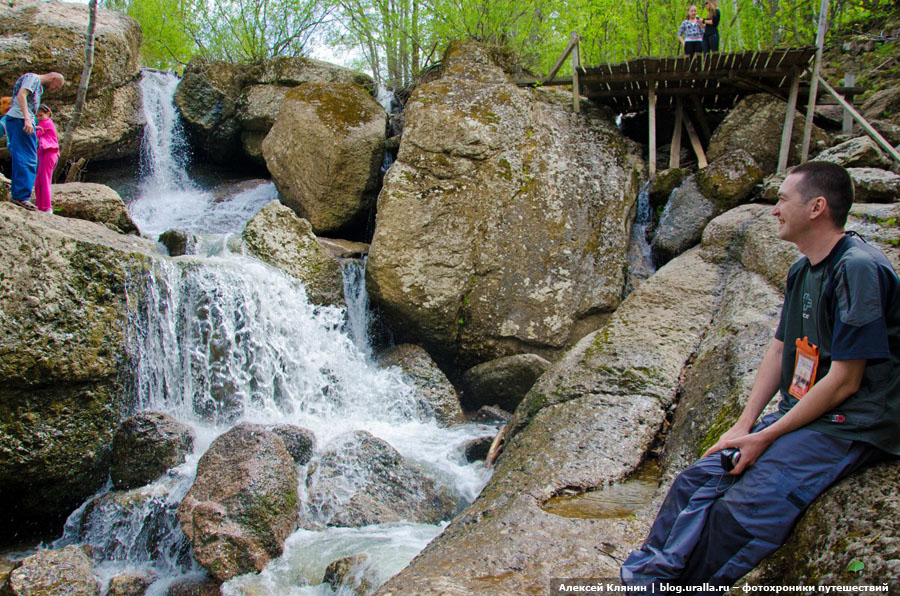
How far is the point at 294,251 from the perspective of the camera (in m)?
8.59

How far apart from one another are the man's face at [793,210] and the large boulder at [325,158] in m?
8.83

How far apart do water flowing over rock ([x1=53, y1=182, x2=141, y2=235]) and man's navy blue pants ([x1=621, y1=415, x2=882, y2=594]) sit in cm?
826

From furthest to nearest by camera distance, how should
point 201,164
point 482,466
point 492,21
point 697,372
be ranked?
1. point 201,164
2. point 492,21
3. point 482,466
4. point 697,372

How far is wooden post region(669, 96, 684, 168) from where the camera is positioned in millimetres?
10508

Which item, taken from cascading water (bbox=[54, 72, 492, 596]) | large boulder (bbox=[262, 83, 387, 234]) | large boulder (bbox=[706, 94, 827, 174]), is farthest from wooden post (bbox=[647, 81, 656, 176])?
cascading water (bbox=[54, 72, 492, 596])

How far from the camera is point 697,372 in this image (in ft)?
16.0

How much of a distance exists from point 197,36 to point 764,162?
1575 cm

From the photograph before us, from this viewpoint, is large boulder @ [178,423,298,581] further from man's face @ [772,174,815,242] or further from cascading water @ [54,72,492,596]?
man's face @ [772,174,815,242]

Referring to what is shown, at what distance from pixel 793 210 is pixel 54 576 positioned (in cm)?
546

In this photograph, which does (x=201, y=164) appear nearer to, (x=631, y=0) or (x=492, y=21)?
(x=492, y=21)

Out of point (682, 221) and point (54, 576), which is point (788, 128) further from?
point (54, 576)

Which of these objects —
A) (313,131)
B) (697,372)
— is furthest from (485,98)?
(697,372)

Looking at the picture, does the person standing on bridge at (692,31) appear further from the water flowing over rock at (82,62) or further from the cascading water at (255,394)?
the water flowing over rock at (82,62)

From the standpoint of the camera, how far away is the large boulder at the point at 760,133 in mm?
9242
